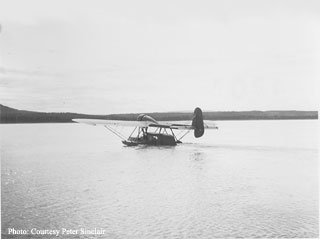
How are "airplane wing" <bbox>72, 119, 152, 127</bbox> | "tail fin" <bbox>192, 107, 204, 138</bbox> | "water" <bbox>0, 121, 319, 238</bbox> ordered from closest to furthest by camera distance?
1. "water" <bbox>0, 121, 319, 238</bbox>
2. "airplane wing" <bbox>72, 119, 152, 127</bbox>
3. "tail fin" <bbox>192, 107, 204, 138</bbox>

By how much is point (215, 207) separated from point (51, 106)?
7.07m

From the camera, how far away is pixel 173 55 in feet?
47.0

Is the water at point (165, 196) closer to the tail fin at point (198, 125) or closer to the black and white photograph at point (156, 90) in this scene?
the black and white photograph at point (156, 90)

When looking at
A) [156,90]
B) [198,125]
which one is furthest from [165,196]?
[198,125]

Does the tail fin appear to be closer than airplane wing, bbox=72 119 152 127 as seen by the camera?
No

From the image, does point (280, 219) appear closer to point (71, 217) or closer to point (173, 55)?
point (71, 217)

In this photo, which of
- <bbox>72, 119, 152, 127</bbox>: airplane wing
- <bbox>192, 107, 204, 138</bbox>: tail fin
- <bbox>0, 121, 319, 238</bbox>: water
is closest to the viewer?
<bbox>0, 121, 319, 238</bbox>: water

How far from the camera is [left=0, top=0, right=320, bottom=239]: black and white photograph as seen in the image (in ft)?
→ 34.3

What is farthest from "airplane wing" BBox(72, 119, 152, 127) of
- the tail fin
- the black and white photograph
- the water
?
the black and white photograph

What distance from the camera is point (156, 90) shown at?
1579 centimetres

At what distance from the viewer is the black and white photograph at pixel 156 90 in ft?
34.3

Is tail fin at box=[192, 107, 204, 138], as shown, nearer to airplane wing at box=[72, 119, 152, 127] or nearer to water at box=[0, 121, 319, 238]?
airplane wing at box=[72, 119, 152, 127]

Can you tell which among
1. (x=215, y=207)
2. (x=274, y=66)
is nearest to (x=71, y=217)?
(x=215, y=207)

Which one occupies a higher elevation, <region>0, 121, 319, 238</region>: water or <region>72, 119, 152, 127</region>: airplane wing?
<region>72, 119, 152, 127</region>: airplane wing
